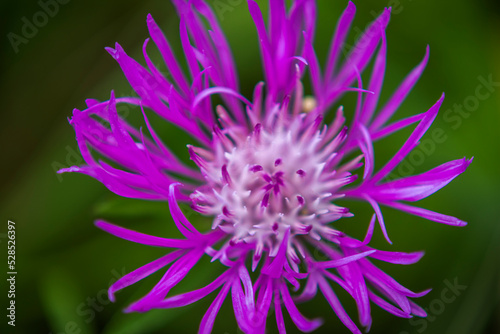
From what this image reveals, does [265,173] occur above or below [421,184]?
below

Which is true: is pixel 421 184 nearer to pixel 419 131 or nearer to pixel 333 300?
pixel 419 131

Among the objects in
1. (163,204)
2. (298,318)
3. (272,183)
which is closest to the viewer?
(298,318)

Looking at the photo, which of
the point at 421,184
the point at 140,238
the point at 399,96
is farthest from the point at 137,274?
the point at 399,96

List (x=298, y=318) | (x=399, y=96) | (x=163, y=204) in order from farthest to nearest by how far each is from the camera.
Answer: (x=163, y=204) < (x=399, y=96) < (x=298, y=318)

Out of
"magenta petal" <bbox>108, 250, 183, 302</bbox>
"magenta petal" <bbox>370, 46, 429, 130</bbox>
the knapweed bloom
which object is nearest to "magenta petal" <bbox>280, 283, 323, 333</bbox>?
the knapweed bloom

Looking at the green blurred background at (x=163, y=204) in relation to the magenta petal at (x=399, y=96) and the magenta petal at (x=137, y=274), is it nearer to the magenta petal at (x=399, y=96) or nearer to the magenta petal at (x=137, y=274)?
the magenta petal at (x=137, y=274)

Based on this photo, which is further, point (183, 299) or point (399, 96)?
point (399, 96)

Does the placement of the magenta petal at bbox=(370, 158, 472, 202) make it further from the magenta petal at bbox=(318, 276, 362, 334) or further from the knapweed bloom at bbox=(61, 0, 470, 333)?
the magenta petal at bbox=(318, 276, 362, 334)

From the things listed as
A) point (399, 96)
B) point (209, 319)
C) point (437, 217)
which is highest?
point (399, 96)
